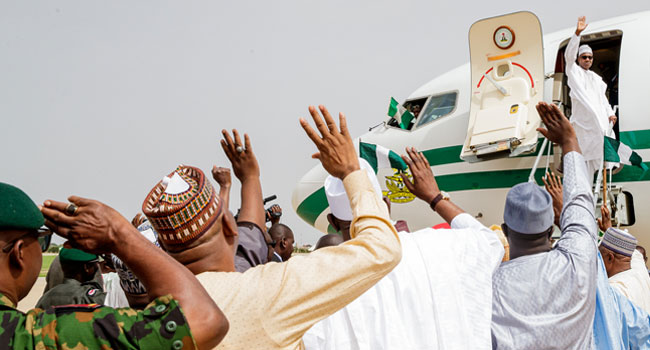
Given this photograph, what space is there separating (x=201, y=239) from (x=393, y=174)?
291 inches

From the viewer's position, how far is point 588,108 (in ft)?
23.1

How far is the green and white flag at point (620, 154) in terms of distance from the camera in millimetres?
6875

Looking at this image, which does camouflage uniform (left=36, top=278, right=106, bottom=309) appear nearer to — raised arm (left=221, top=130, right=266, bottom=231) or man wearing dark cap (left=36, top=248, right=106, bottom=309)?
man wearing dark cap (left=36, top=248, right=106, bottom=309)

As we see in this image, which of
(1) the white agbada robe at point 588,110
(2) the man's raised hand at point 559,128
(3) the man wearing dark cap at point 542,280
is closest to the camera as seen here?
(3) the man wearing dark cap at point 542,280

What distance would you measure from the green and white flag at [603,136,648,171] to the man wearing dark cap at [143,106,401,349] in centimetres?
583

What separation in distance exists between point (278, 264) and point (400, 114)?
8.35 m

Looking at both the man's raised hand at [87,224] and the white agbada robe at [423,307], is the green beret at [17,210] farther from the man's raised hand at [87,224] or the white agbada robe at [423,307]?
the white agbada robe at [423,307]

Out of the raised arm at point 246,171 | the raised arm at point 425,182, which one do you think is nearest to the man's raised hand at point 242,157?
the raised arm at point 246,171

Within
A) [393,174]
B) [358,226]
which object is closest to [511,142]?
[393,174]

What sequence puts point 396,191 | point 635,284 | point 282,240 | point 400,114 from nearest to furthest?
point 635,284 → point 282,240 → point 396,191 → point 400,114

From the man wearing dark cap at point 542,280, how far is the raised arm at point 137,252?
1565 mm

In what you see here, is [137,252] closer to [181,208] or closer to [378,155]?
[181,208]

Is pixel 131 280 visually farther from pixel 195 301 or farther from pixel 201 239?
pixel 195 301

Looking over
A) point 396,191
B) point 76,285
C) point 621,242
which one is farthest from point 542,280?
point 396,191
